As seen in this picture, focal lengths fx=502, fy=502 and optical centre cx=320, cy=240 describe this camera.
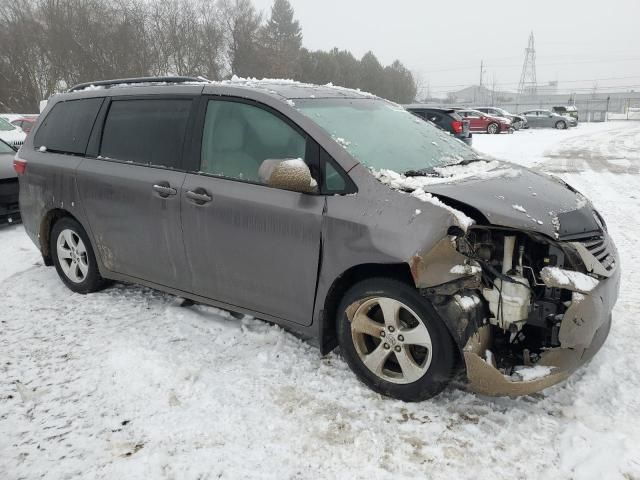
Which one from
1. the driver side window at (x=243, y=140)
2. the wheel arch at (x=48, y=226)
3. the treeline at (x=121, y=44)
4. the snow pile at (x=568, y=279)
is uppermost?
the treeline at (x=121, y=44)

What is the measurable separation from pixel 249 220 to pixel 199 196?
0.43 metres

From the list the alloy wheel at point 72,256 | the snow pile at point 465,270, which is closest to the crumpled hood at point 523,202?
the snow pile at point 465,270

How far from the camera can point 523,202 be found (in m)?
2.71

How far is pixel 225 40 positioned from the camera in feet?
161

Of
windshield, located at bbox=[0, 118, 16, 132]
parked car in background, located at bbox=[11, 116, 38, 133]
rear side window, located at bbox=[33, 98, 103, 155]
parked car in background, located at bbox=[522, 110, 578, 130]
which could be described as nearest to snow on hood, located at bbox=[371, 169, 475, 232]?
rear side window, located at bbox=[33, 98, 103, 155]

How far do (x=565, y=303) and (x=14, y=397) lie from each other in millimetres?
3085

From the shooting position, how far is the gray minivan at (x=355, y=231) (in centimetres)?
257

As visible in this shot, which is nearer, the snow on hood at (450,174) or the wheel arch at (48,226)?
the snow on hood at (450,174)

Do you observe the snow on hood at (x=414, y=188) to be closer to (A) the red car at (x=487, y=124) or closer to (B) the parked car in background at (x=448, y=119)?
(B) the parked car in background at (x=448, y=119)

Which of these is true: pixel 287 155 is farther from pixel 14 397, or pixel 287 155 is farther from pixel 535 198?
pixel 14 397

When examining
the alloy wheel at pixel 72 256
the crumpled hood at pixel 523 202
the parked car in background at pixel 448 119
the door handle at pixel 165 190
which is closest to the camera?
the crumpled hood at pixel 523 202

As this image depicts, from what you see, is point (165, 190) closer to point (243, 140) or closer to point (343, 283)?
point (243, 140)

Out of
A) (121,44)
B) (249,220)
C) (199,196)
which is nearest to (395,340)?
(249,220)

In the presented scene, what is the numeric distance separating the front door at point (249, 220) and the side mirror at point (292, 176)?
8 centimetres
